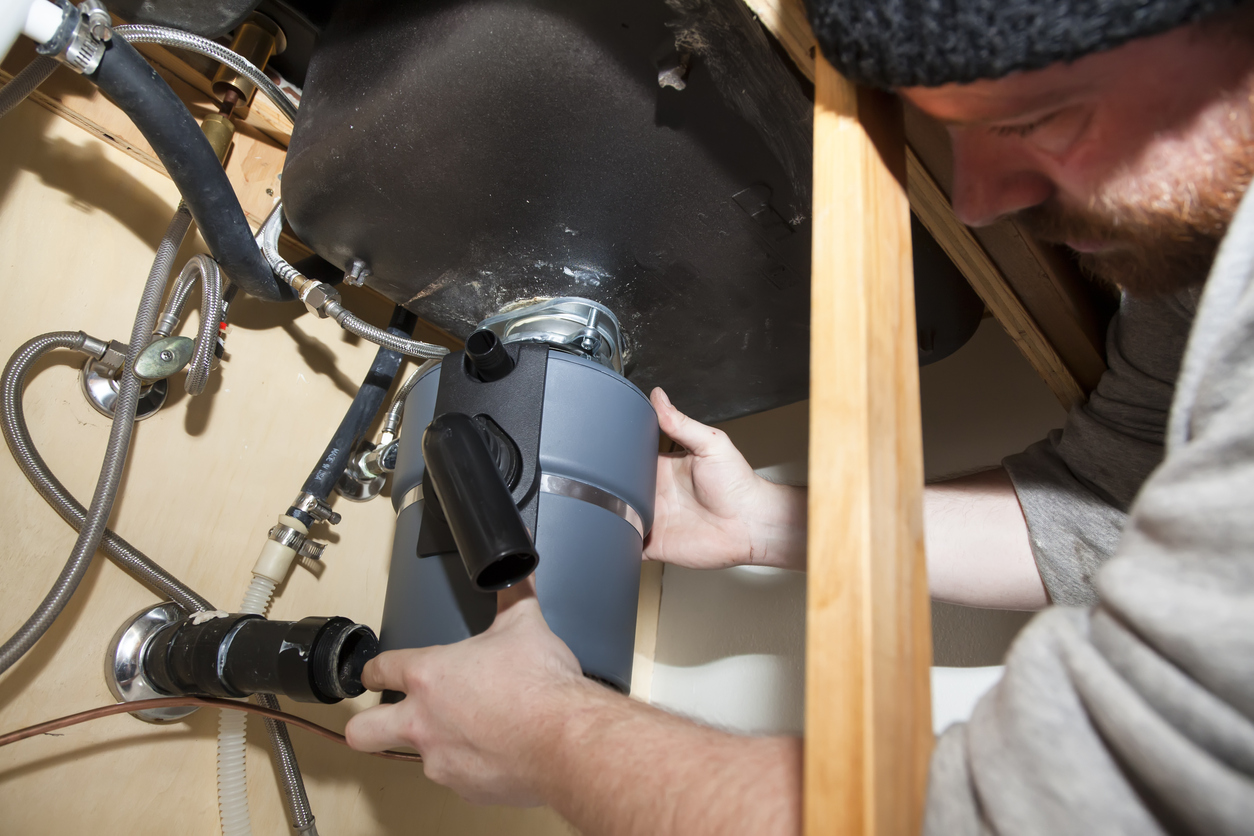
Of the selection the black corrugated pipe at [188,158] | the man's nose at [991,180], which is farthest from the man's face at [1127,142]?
the black corrugated pipe at [188,158]

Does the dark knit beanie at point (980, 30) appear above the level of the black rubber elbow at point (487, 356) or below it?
above

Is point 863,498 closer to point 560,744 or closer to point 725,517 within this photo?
point 560,744

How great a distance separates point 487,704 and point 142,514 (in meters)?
0.48

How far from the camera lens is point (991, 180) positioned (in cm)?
45

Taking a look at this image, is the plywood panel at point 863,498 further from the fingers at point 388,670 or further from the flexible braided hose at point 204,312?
the flexible braided hose at point 204,312

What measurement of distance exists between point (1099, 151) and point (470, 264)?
19.1 inches

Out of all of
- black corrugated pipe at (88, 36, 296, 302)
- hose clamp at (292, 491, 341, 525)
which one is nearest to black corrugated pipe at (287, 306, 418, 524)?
hose clamp at (292, 491, 341, 525)

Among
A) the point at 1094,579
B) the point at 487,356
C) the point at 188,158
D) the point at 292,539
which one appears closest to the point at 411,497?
the point at 487,356

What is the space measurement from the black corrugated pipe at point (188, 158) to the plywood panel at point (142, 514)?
13 cm

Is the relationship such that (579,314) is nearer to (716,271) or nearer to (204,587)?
(716,271)

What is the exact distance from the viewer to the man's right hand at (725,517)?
779 millimetres

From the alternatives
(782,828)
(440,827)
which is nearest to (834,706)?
(782,828)

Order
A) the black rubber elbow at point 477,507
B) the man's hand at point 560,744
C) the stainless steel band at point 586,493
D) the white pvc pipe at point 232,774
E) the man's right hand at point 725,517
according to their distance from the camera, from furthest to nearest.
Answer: the man's right hand at point 725,517 → the white pvc pipe at point 232,774 → the stainless steel band at point 586,493 → the black rubber elbow at point 477,507 → the man's hand at point 560,744

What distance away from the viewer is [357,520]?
0.88 meters
